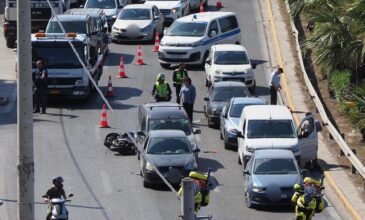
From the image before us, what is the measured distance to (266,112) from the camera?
3009 centimetres

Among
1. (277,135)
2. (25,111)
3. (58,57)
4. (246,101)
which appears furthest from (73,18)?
(25,111)

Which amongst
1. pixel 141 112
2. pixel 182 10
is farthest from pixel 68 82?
pixel 182 10

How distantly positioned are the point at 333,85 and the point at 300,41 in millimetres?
10187

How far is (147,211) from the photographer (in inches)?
1002

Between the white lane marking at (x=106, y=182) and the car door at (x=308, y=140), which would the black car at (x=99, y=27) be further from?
the car door at (x=308, y=140)

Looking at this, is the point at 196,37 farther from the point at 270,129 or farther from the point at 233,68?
the point at 270,129

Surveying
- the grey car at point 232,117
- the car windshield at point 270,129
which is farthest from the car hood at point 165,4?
the car windshield at point 270,129

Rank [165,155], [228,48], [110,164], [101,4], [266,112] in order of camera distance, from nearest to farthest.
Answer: [165,155] < [110,164] < [266,112] < [228,48] < [101,4]

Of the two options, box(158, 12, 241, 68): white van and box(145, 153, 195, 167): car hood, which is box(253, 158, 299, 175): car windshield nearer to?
box(145, 153, 195, 167): car hood

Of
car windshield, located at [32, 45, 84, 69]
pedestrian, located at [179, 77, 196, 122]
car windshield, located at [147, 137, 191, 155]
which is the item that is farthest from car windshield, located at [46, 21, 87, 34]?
car windshield, located at [147, 137, 191, 155]

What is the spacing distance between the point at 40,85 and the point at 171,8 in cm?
1695

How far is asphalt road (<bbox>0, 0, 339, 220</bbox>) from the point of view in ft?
84.1

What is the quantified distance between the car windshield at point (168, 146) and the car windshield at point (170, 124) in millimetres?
1957

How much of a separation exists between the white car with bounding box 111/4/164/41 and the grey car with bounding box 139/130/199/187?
18.1 m
